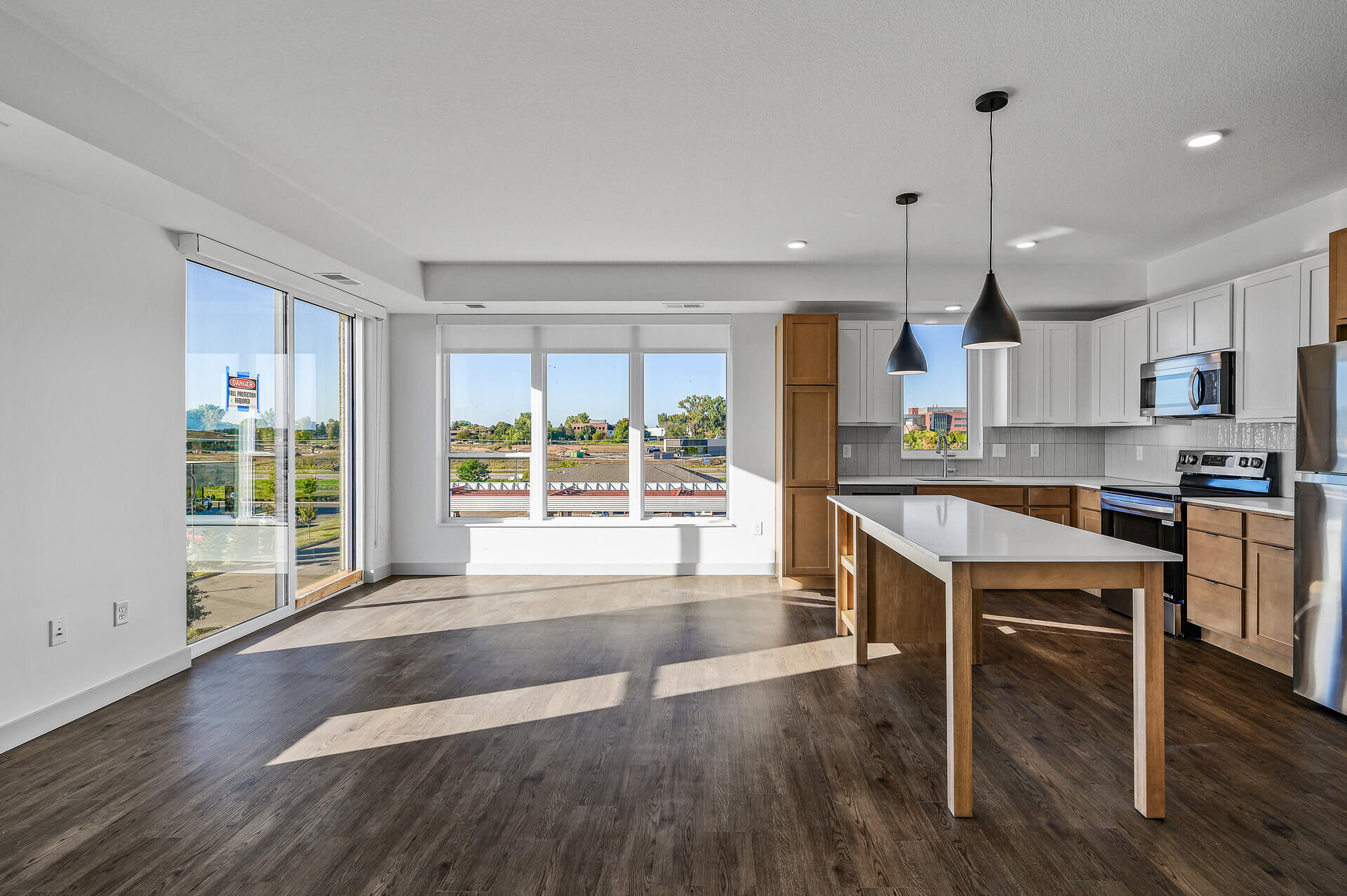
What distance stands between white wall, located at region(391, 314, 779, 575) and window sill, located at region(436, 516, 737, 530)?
0.06ft

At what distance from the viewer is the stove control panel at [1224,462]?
14.5 feet

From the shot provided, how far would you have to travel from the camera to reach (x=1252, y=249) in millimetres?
4500

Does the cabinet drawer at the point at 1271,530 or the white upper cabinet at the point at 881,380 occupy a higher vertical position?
the white upper cabinet at the point at 881,380

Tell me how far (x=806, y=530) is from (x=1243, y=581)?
282cm

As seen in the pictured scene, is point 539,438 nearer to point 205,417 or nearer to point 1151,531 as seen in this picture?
point 205,417

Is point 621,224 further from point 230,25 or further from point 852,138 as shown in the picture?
point 230,25

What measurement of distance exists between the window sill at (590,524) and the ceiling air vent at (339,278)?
2.28 metres

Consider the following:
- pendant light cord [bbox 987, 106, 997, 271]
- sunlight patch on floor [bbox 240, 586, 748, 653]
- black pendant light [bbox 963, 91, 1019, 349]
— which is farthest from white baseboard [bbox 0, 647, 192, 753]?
pendant light cord [bbox 987, 106, 997, 271]

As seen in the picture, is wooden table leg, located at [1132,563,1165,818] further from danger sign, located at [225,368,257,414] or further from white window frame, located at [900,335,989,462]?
danger sign, located at [225,368,257,414]

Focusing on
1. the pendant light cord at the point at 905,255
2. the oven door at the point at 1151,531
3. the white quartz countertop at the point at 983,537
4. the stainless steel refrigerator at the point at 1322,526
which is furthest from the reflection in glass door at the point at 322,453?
the stainless steel refrigerator at the point at 1322,526

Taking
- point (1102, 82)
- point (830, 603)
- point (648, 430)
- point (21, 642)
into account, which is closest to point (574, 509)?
point (648, 430)

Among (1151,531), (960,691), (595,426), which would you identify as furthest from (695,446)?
(960,691)

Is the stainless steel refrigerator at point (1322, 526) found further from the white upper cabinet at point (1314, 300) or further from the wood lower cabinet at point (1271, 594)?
the white upper cabinet at point (1314, 300)

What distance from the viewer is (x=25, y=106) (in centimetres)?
228
